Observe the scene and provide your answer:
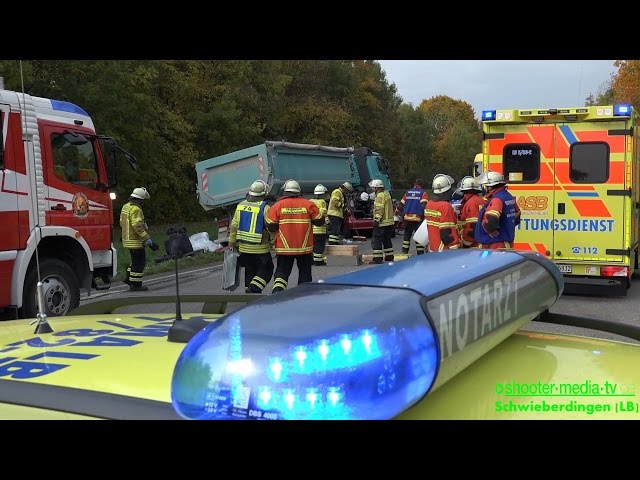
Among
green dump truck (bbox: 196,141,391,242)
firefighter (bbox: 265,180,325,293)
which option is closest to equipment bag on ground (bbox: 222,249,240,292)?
firefighter (bbox: 265,180,325,293)

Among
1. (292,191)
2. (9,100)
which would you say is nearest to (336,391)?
(9,100)

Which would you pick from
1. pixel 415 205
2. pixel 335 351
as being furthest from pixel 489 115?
pixel 335 351

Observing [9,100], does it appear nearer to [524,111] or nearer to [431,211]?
[431,211]

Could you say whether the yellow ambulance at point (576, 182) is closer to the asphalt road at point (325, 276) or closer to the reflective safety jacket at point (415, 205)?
the asphalt road at point (325, 276)

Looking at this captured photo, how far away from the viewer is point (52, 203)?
8.10 metres

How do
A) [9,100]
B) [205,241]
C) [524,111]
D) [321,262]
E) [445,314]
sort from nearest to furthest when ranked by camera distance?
[445,314], [9,100], [524,111], [321,262], [205,241]

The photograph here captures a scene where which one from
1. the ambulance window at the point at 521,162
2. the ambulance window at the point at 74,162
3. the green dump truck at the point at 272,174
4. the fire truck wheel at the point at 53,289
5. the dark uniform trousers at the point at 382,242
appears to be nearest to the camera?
the fire truck wheel at the point at 53,289

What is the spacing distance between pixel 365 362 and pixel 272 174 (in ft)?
59.2

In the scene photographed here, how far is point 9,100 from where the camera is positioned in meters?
7.42

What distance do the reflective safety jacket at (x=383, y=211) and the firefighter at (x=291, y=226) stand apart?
5239 millimetres

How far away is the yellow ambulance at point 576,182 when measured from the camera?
31.1ft

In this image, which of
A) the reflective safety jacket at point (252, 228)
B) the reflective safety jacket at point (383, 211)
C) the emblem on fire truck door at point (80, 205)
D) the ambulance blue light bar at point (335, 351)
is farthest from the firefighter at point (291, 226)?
the ambulance blue light bar at point (335, 351)
